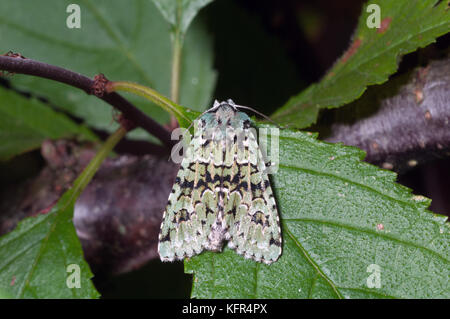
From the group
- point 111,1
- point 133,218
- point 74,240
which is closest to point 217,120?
point 133,218

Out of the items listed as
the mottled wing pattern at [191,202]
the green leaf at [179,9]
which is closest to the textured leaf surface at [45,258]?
the mottled wing pattern at [191,202]

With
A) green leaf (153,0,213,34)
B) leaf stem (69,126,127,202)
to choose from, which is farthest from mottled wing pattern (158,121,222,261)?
green leaf (153,0,213,34)

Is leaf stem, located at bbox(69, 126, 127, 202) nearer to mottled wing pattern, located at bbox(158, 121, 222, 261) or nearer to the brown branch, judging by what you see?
the brown branch

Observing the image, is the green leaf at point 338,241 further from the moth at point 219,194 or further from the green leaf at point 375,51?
the green leaf at point 375,51

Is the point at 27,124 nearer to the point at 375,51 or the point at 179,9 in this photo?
the point at 179,9

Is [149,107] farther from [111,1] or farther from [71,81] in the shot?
[71,81]

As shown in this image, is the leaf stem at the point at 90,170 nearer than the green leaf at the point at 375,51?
No
